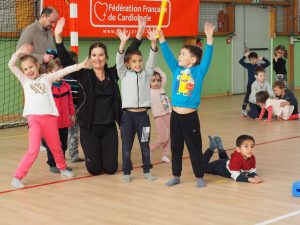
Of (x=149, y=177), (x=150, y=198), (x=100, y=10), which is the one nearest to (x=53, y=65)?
(x=149, y=177)

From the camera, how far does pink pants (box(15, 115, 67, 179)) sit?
516cm

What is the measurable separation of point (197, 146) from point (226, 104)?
754 centimetres

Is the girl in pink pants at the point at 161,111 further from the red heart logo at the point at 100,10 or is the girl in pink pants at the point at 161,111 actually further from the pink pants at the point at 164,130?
the red heart logo at the point at 100,10

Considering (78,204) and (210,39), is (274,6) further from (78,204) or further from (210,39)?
(78,204)

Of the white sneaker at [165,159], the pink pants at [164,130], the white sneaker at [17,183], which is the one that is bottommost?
the white sneaker at [17,183]

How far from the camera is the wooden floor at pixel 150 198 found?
4.10 meters

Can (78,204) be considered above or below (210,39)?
below

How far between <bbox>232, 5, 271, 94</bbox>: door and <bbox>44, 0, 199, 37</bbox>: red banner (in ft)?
6.43

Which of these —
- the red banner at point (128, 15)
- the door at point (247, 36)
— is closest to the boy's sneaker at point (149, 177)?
the red banner at point (128, 15)

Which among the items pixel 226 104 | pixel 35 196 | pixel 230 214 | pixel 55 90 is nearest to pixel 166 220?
pixel 230 214

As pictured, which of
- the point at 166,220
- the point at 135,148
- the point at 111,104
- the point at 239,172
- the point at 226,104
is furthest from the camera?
the point at 226,104

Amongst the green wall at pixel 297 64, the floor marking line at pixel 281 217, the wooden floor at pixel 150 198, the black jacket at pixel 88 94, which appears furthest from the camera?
the green wall at pixel 297 64

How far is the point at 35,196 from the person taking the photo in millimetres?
4789

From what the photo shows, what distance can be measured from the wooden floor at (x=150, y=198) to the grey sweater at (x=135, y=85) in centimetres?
74
